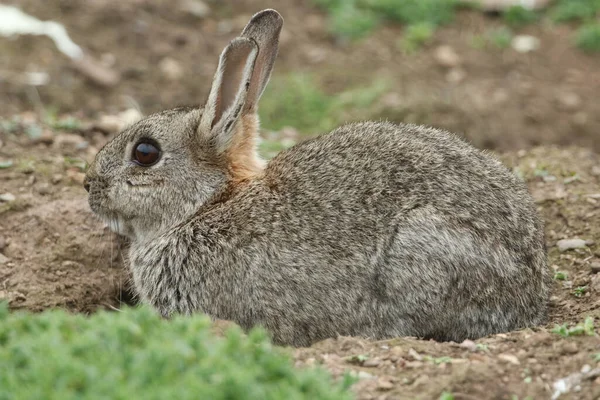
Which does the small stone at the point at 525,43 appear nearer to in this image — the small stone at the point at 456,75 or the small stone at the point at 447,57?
the small stone at the point at 447,57

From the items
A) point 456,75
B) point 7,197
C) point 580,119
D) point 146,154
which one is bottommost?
point 7,197

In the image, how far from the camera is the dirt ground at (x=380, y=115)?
17.8 feet

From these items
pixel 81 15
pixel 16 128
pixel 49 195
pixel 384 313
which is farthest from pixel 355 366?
pixel 81 15

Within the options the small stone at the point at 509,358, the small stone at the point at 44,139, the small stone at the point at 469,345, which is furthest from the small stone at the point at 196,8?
the small stone at the point at 509,358

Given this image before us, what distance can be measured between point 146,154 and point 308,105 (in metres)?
4.61

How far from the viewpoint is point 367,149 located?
6594 millimetres

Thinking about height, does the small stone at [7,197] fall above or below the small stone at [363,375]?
above

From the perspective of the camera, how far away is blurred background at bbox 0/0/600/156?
10938 millimetres

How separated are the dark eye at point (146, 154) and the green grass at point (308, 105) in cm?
403

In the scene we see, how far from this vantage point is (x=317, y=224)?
6.32 m

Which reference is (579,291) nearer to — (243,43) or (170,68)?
(243,43)

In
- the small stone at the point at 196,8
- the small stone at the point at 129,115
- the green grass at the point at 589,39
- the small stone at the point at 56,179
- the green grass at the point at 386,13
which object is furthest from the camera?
the small stone at the point at 196,8

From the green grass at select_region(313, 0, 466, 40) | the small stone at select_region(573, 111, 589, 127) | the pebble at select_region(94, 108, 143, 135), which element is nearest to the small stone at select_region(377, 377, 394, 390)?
the pebble at select_region(94, 108, 143, 135)

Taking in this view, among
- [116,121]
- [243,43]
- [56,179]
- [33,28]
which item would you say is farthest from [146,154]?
[33,28]
